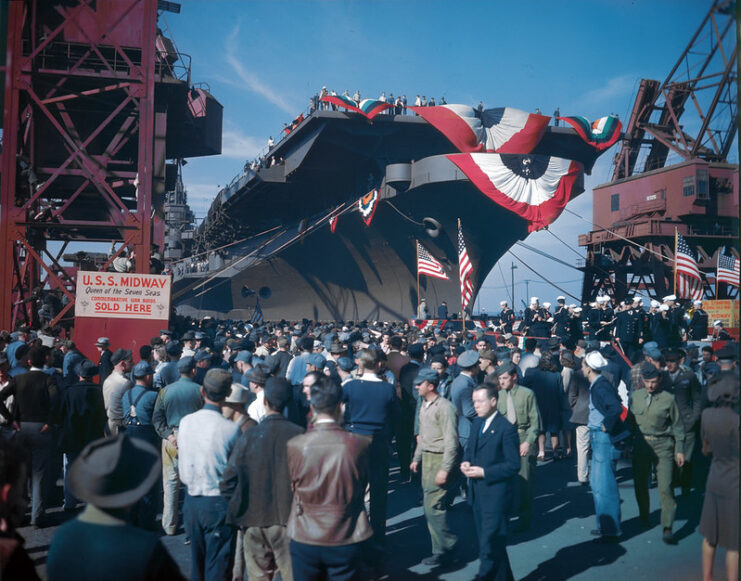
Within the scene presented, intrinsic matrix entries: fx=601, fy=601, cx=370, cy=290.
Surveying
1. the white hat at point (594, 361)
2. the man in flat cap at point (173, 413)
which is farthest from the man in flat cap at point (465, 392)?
the man in flat cap at point (173, 413)

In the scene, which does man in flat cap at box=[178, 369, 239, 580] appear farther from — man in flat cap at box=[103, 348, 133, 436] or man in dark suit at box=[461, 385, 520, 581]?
man in flat cap at box=[103, 348, 133, 436]

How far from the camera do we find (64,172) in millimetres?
16156

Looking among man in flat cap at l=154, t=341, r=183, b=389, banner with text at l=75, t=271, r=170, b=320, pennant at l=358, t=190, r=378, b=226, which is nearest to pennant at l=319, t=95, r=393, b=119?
pennant at l=358, t=190, r=378, b=226

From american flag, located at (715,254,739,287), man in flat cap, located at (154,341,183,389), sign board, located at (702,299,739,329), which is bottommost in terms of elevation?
man in flat cap, located at (154,341,183,389)

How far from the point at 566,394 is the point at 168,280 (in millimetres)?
8123

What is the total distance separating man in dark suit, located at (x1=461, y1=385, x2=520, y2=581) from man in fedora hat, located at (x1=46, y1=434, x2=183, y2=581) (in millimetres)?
2755

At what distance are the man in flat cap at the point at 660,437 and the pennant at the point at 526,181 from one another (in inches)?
675

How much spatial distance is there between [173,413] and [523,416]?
3.67 meters

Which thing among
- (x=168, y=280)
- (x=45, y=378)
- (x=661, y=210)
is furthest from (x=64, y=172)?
(x=661, y=210)

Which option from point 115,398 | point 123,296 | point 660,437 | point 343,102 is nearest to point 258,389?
point 115,398

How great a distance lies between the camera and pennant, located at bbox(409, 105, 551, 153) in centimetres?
2278

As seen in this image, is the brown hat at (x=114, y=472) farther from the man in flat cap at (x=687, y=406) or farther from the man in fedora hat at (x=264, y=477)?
the man in flat cap at (x=687, y=406)

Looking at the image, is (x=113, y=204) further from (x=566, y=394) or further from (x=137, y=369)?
(x=566, y=394)

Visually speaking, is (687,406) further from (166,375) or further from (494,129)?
(494,129)
